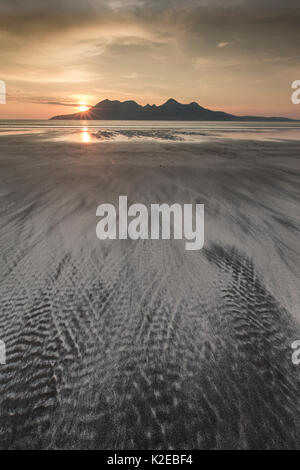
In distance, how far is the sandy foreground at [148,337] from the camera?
1.96m

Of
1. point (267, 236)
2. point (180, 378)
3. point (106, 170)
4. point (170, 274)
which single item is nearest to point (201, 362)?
point (180, 378)

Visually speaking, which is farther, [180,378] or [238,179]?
[238,179]

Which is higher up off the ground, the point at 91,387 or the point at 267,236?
the point at 267,236

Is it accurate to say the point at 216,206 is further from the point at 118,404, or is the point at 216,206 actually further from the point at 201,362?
the point at 118,404

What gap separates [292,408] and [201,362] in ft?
2.68

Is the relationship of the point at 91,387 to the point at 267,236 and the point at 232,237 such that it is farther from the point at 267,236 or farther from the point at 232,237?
the point at 267,236

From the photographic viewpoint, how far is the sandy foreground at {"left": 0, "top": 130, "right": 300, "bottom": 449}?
1965 mm

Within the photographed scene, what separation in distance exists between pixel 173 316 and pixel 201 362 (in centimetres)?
63

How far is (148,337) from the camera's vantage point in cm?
266

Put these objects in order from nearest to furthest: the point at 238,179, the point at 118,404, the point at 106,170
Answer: the point at 118,404 < the point at 238,179 < the point at 106,170

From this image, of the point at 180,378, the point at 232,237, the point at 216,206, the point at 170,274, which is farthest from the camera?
the point at 216,206

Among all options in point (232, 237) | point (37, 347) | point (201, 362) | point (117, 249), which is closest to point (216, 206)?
point (232, 237)

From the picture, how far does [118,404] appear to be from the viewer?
2084mm
